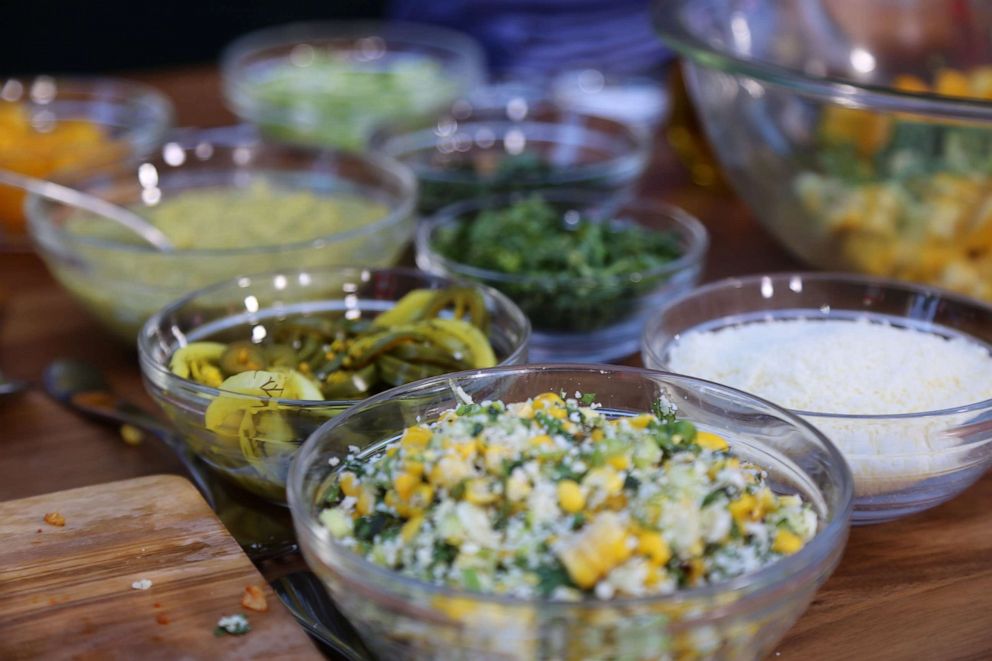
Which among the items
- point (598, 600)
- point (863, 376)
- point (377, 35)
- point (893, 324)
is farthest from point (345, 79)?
point (598, 600)

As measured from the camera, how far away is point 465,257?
1803 mm

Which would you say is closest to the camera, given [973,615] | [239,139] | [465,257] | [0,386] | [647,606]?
[647,606]

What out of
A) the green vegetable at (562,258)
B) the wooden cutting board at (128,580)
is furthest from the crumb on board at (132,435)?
the green vegetable at (562,258)

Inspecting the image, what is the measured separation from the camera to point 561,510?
3.18 feet

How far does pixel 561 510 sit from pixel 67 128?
1961 mm

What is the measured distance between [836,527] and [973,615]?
319 millimetres

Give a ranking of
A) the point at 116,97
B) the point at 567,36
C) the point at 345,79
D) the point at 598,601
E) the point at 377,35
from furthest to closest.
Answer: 1. the point at 567,36
2. the point at 377,35
3. the point at 345,79
4. the point at 116,97
5. the point at 598,601

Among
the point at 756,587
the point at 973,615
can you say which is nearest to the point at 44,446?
the point at 756,587

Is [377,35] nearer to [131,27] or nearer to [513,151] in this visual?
[513,151]

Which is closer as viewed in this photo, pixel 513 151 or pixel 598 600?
pixel 598 600

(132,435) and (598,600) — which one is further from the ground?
(598,600)

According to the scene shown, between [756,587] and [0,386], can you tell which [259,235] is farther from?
[756,587]

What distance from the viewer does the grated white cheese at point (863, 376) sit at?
3.97ft

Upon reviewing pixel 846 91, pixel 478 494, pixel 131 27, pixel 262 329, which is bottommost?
pixel 131 27
